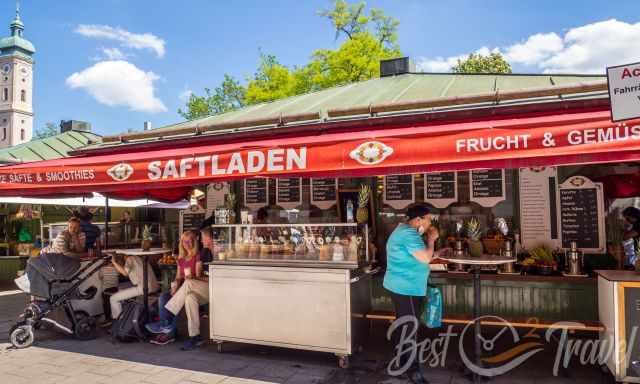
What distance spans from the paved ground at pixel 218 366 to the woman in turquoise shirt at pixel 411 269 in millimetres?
536

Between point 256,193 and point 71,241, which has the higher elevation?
point 256,193

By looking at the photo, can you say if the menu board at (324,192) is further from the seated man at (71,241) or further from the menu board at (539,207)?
the seated man at (71,241)

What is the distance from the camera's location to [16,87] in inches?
2633

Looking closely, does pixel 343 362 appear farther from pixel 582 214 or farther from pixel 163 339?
pixel 582 214

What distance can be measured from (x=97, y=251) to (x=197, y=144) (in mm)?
3429

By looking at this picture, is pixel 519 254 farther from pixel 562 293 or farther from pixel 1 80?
pixel 1 80

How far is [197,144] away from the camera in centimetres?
599

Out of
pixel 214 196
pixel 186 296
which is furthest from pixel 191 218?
pixel 186 296

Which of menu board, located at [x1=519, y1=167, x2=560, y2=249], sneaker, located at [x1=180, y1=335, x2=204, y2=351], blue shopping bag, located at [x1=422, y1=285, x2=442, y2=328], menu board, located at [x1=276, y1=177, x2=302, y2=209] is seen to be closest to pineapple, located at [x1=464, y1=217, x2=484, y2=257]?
menu board, located at [x1=519, y1=167, x2=560, y2=249]

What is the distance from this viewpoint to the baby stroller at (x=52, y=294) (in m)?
6.03

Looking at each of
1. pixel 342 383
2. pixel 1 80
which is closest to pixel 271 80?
pixel 342 383

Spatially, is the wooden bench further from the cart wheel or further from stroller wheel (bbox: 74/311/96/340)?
stroller wheel (bbox: 74/311/96/340)

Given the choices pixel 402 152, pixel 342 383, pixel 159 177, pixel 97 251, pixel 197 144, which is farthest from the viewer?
pixel 97 251

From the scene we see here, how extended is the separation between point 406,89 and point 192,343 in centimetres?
502
